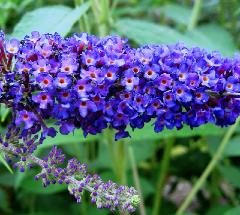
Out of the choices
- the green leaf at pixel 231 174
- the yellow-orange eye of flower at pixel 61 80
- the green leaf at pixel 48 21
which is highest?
the yellow-orange eye of flower at pixel 61 80

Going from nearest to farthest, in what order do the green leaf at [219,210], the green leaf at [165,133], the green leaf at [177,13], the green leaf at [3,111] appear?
the green leaf at [3,111] → the green leaf at [165,133] → the green leaf at [219,210] → the green leaf at [177,13]

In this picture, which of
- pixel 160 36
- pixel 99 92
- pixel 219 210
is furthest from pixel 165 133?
pixel 99 92

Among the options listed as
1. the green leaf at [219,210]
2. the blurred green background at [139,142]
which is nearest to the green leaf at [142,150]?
the blurred green background at [139,142]

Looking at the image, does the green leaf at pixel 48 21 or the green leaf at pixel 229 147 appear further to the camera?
the green leaf at pixel 229 147

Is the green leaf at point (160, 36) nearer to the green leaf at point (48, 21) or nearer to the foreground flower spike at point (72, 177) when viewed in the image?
the green leaf at point (48, 21)

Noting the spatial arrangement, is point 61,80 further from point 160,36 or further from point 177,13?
point 177,13

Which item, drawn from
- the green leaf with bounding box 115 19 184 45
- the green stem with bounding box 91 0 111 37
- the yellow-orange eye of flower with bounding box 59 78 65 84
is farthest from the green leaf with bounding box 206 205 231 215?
the yellow-orange eye of flower with bounding box 59 78 65 84
